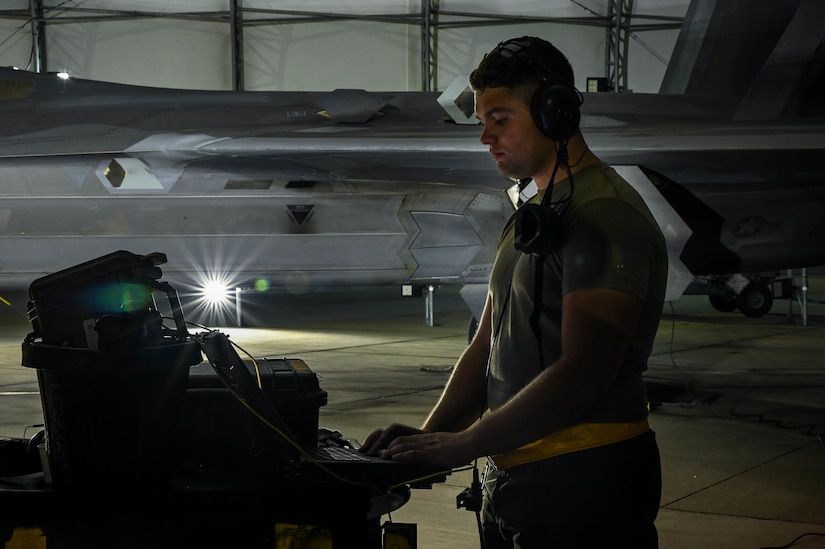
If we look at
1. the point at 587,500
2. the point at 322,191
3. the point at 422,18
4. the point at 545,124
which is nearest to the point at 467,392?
the point at 587,500

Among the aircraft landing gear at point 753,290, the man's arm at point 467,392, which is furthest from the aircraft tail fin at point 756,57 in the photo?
the man's arm at point 467,392

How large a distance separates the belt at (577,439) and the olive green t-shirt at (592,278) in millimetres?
18

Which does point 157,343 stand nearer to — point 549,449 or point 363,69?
point 549,449

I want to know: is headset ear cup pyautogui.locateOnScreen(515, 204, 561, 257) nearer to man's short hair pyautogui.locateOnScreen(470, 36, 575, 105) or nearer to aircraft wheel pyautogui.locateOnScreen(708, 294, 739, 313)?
man's short hair pyautogui.locateOnScreen(470, 36, 575, 105)

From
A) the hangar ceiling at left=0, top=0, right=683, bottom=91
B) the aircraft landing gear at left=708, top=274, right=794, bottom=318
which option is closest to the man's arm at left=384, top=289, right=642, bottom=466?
the aircraft landing gear at left=708, top=274, right=794, bottom=318

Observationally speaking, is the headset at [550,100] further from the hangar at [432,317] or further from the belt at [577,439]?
the hangar at [432,317]

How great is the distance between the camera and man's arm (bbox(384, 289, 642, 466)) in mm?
1939

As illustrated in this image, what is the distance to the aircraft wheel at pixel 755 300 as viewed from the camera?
51.2ft

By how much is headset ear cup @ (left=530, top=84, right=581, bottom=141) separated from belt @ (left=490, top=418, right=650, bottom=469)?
634mm

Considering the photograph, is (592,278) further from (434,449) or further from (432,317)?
(432,317)

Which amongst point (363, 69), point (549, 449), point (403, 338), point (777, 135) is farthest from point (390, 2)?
point (549, 449)

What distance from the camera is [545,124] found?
6.79 feet

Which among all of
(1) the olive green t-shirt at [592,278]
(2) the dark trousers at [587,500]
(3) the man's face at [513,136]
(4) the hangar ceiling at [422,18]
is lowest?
(2) the dark trousers at [587,500]

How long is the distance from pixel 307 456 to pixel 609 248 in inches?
34.9
